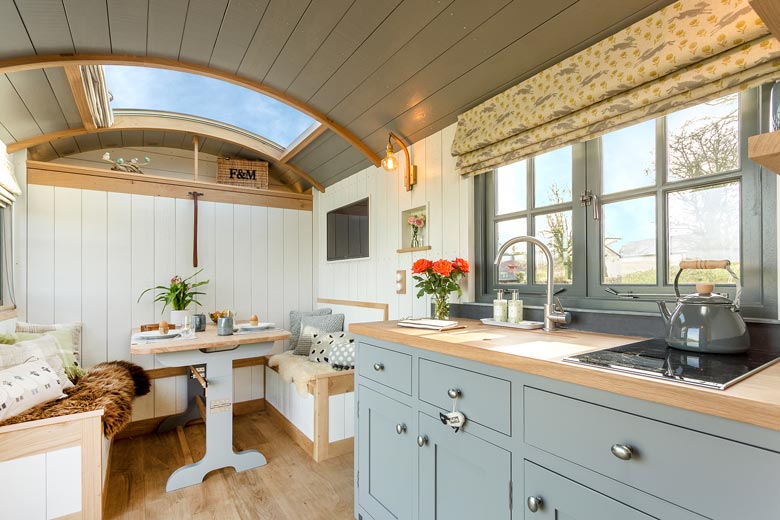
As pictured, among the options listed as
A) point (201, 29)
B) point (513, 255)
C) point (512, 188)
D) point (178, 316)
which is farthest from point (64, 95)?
point (513, 255)

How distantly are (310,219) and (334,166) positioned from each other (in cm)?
88

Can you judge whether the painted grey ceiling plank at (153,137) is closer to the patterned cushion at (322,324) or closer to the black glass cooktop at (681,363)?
the patterned cushion at (322,324)

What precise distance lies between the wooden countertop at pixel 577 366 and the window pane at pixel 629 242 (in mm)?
299

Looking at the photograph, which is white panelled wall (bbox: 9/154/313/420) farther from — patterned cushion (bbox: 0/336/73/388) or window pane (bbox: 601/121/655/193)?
window pane (bbox: 601/121/655/193)

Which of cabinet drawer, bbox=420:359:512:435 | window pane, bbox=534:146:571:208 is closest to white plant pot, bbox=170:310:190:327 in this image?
cabinet drawer, bbox=420:359:512:435

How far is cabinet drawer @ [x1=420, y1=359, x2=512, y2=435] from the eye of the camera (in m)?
1.12

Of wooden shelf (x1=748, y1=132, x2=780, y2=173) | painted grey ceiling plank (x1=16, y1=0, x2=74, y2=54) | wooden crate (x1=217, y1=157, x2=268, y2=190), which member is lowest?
wooden shelf (x1=748, y1=132, x2=780, y2=173)

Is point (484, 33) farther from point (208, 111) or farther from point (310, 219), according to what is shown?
point (310, 219)

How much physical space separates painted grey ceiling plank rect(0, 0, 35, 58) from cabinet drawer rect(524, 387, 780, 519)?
2.39 meters

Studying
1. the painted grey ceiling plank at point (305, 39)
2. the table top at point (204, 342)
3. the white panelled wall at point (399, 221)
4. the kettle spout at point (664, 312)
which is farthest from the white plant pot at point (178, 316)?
the kettle spout at point (664, 312)

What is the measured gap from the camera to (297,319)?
3.64 meters

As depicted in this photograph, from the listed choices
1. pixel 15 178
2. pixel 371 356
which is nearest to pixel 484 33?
pixel 371 356

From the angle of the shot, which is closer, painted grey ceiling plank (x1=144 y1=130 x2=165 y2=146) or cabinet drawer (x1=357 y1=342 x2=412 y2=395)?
cabinet drawer (x1=357 y1=342 x2=412 y2=395)

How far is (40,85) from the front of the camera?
210cm
